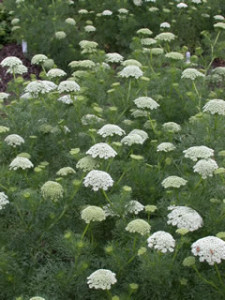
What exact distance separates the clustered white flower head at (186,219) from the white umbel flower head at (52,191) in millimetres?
811

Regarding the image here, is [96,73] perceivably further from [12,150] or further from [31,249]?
[31,249]

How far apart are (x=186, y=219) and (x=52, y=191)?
3.10 feet

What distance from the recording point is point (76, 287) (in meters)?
3.27

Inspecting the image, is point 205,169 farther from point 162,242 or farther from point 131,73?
point 131,73

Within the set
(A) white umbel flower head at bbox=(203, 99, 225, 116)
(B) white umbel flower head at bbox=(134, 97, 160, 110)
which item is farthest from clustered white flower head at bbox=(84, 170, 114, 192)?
(B) white umbel flower head at bbox=(134, 97, 160, 110)

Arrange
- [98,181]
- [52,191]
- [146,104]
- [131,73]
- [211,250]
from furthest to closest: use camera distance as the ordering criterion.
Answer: [131,73]
[146,104]
[52,191]
[98,181]
[211,250]

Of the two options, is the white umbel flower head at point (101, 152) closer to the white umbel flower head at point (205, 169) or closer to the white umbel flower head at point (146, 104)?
the white umbel flower head at point (205, 169)

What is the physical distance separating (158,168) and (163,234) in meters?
1.17

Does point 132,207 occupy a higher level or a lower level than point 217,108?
lower

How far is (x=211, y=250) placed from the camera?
278 centimetres

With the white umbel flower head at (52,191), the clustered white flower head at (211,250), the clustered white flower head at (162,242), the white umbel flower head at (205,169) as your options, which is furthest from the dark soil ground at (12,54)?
the clustered white flower head at (211,250)

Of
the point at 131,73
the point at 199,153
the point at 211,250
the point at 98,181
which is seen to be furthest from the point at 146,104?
the point at 211,250

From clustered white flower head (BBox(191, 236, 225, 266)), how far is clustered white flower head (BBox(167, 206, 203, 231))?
293 millimetres

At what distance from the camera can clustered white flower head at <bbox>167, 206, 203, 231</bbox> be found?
3.14 meters
